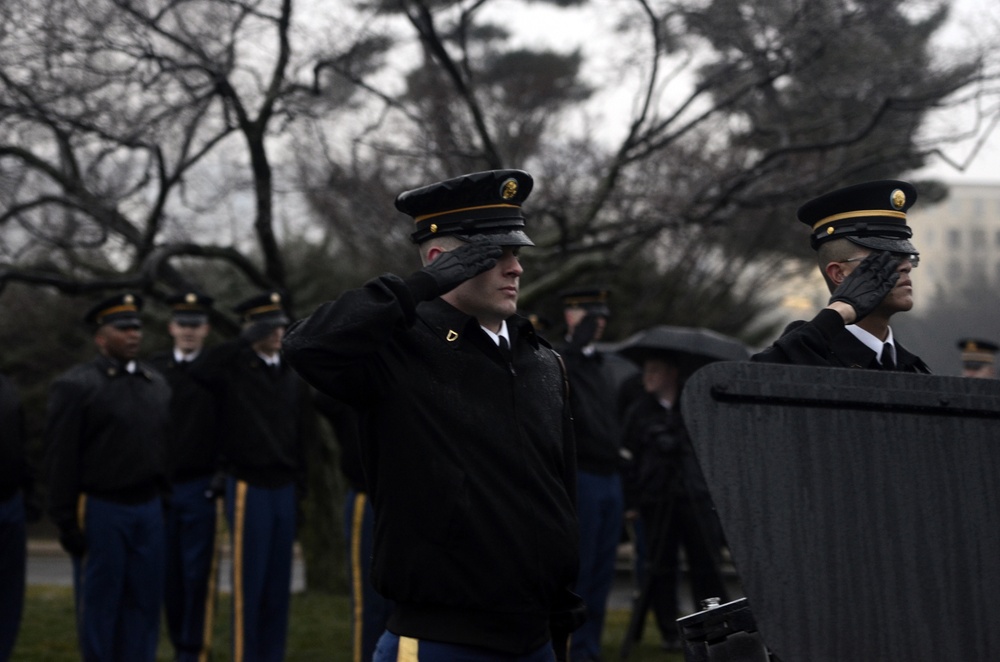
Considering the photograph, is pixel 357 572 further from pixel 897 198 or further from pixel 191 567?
pixel 897 198

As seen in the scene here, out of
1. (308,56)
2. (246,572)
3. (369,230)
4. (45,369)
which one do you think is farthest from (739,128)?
(45,369)

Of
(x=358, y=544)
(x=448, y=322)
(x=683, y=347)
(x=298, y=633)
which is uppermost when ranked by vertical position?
(x=683, y=347)

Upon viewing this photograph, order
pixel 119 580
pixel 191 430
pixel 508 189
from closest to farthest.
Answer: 1. pixel 508 189
2. pixel 119 580
3. pixel 191 430

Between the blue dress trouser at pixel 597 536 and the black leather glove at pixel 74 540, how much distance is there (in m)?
3.07

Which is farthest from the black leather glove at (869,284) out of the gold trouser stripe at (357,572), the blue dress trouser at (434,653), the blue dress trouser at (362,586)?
the gold trouser stripe at (357,572)

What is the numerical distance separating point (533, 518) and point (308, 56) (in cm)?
725

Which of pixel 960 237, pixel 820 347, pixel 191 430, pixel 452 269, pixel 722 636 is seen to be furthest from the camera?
pixel 960 237

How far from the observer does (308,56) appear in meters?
10.2

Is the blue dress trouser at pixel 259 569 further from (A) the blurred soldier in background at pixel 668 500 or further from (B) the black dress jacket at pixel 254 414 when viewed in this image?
(A) the blurred soldier in background at pixel 668 500

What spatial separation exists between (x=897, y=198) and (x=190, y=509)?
5790 mm

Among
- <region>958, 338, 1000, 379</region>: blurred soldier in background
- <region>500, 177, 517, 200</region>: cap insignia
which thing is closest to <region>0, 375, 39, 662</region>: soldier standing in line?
<region>500, 177, 517, 200</region>: cap insignia

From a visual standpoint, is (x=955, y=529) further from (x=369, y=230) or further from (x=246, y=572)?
(x=369, y=230)

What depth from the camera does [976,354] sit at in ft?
35.9

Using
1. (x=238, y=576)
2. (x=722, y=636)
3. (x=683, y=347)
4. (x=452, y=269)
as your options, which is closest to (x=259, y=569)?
(x=238, y=576)
